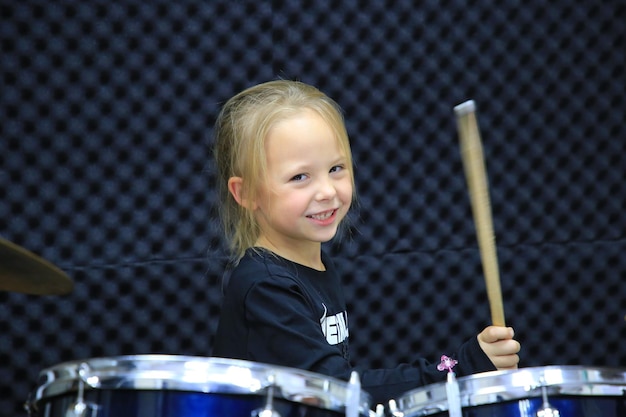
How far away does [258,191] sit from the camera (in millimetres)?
1324

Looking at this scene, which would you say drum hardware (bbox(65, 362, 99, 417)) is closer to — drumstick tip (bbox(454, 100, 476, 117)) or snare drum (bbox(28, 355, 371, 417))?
snare drum (bbox(28, 355, 371, 417))

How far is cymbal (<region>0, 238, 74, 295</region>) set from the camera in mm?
1035

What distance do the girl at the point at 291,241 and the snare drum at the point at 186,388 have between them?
19 cm

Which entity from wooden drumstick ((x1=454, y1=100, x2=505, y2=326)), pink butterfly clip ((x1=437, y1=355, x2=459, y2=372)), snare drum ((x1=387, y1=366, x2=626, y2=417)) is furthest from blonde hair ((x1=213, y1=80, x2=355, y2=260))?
snare drum ((x1=387, y1=366, x2=626, y2=417))

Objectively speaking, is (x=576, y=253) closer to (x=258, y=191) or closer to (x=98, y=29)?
(x=258, y=191)

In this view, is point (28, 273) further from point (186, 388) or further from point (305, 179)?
point (305, 179)

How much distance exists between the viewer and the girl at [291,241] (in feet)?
3.81


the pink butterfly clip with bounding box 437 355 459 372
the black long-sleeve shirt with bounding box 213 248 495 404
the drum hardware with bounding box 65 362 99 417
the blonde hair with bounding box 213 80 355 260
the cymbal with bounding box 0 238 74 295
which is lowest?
the drum hardware with bounding box 65 362 99 417

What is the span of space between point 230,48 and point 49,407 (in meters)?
0.95

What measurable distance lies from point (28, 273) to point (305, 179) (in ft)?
1.30

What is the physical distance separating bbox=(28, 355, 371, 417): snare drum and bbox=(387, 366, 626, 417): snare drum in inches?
7.1

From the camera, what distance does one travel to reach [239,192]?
1364 mm

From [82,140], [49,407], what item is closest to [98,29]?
[82,140]

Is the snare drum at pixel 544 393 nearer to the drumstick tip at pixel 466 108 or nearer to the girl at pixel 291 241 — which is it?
the girl at pixel 291 241
